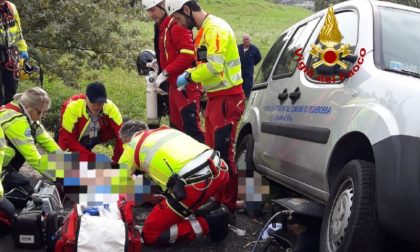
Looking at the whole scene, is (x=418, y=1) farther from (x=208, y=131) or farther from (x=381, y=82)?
(x=381, y=82)

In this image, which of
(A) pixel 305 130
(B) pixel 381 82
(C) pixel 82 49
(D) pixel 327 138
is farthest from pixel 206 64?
(C) pixel 82 49

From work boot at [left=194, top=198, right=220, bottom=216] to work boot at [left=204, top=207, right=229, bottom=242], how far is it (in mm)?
150

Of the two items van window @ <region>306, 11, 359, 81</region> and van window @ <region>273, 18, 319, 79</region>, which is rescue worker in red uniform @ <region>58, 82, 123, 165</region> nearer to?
van window @ <region>273, 18, 319, 79</region>

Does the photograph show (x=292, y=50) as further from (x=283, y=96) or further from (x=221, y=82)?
(x=221, y=82)

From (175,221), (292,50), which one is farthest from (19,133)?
(292,50)

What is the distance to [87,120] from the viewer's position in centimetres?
551

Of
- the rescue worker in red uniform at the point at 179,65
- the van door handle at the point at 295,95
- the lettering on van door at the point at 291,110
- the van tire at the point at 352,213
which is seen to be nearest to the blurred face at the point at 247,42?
the rescue worker in red uniform at the point at 179,65

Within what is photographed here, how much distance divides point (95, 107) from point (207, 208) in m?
1.64

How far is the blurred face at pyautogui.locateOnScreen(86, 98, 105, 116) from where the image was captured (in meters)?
5.36

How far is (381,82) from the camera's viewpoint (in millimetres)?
3207

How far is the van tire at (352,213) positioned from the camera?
9.70 ft

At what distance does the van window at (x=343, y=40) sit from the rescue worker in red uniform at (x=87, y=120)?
2.11 m

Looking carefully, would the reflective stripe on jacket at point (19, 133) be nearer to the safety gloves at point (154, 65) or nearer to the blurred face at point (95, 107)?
the blurred face at point (95, 107)

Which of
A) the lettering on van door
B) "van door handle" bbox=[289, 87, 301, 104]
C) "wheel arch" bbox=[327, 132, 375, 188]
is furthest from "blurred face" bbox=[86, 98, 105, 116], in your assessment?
"wheel arch" bbox=[327, 132, 375, 188]
